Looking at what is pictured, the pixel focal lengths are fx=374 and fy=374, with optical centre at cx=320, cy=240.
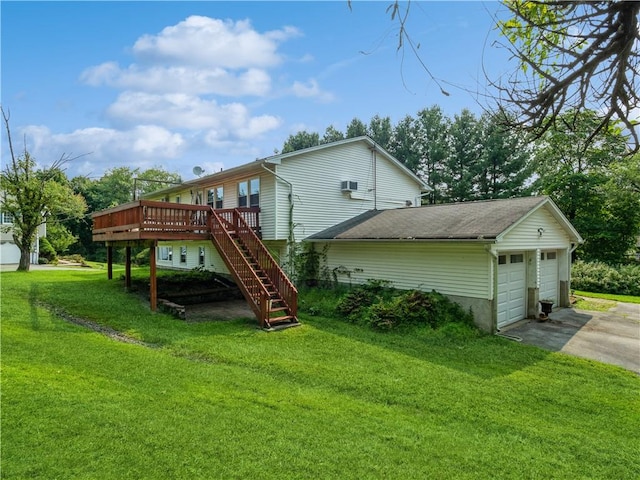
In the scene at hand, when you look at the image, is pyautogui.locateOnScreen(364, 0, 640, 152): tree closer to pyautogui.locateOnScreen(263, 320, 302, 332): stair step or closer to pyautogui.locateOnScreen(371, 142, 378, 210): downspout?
pyautogui.locateOnScreen(263, 320, 302, 332): stair step

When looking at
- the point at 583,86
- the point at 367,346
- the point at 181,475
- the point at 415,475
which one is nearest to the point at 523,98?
Answer: the point at 583,86

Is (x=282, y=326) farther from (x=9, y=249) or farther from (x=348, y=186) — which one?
(x=9, y=249)

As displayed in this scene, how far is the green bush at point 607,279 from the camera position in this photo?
19.0 meters

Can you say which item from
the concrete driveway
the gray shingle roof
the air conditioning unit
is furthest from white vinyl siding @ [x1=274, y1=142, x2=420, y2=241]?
the concrete driveway

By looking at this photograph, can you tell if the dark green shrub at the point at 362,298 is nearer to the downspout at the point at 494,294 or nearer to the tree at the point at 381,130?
the downspout at the point at 494,294

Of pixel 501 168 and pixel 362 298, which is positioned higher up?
pixel 501 168

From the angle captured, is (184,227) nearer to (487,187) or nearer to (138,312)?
(138,312)

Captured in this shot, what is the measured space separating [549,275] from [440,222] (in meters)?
4.93

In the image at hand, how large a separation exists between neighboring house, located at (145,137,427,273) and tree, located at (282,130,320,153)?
21.9m

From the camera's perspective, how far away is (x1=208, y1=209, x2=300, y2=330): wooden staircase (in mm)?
10328

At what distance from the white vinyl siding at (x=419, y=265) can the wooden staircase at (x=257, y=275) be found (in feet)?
11.7

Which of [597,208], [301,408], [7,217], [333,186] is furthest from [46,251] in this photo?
[597,208]

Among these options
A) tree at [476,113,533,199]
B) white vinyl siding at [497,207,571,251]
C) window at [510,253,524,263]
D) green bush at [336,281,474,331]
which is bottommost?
green bush at [336,281,474,331]

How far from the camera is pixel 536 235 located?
1198cm
